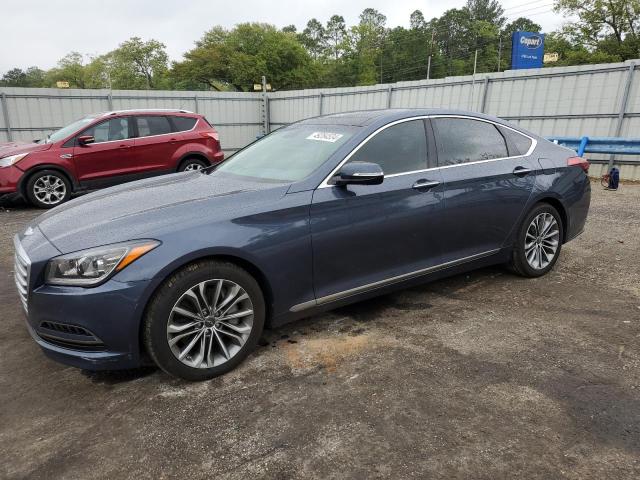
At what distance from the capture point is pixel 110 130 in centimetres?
888

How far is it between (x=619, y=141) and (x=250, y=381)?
404 inches

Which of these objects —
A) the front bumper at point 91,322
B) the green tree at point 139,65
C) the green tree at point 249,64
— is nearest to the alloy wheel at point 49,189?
the front bumper at point 91,322

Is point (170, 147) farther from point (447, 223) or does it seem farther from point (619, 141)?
point (619, 141)

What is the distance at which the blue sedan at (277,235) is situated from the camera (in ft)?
8.43

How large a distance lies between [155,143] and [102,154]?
101 centimetres

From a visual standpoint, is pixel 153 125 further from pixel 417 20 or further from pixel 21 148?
pixel 417 20

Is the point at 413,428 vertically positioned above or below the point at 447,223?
below

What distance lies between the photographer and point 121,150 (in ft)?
29.2

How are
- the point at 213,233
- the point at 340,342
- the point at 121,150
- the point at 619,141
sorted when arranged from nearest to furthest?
the point at 213,233 → the point at 340,342 → the point at 121,150 → the point at 619,141

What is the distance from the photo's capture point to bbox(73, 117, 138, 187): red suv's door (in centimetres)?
859

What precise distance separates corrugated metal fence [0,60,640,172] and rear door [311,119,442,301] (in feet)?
30.5

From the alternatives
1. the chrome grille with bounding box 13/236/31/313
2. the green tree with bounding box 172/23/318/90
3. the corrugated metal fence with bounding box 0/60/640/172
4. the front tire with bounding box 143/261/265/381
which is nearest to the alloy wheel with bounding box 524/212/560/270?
the front tire with bounding box 143/261/265/381

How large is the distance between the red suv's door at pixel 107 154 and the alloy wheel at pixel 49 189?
37 cm

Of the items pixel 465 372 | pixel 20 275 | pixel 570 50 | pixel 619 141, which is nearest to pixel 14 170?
pixel 20 275
